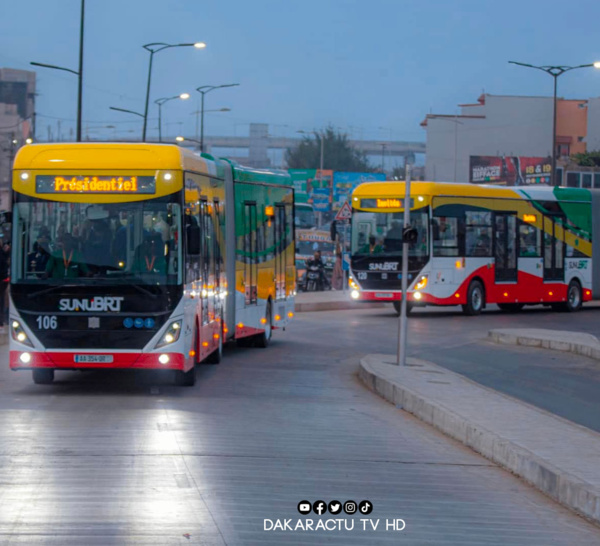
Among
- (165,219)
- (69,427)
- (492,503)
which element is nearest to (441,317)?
(165,219)

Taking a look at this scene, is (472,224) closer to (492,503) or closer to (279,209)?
(279,209)

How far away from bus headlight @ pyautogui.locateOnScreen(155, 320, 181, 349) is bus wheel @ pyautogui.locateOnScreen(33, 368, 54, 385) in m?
1.94

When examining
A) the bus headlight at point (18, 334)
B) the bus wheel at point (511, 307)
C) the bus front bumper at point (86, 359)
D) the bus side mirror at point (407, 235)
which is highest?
the bus side mirror at point (407, 235)

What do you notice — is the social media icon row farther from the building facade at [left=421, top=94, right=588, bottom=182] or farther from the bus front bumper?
the building facade at [left=421, top=94, right=588, bottom=182]

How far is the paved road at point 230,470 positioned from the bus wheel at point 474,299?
608 inches

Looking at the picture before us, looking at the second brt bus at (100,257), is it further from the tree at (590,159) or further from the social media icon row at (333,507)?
the tree at (590,159)

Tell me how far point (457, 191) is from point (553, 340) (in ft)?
28.3

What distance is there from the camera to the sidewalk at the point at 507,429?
819cm

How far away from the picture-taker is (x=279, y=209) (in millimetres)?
21266

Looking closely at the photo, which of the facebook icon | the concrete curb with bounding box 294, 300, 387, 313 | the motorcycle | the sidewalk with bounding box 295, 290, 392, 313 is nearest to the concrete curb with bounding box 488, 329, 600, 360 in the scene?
the sidewalk with bounding box 295, 290, 392, 313

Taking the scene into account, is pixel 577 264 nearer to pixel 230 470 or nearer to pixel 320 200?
pixel 230 470

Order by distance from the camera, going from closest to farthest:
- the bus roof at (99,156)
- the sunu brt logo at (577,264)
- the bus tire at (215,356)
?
the bus roof at (99,156) → the bus tire at (215,356) → the sunu brt logo at (577,264)

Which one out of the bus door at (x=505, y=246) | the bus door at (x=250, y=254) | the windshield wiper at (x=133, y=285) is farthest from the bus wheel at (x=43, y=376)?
the bus door at (x=505, y=246)

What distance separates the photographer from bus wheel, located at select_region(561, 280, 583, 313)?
3356 cm
